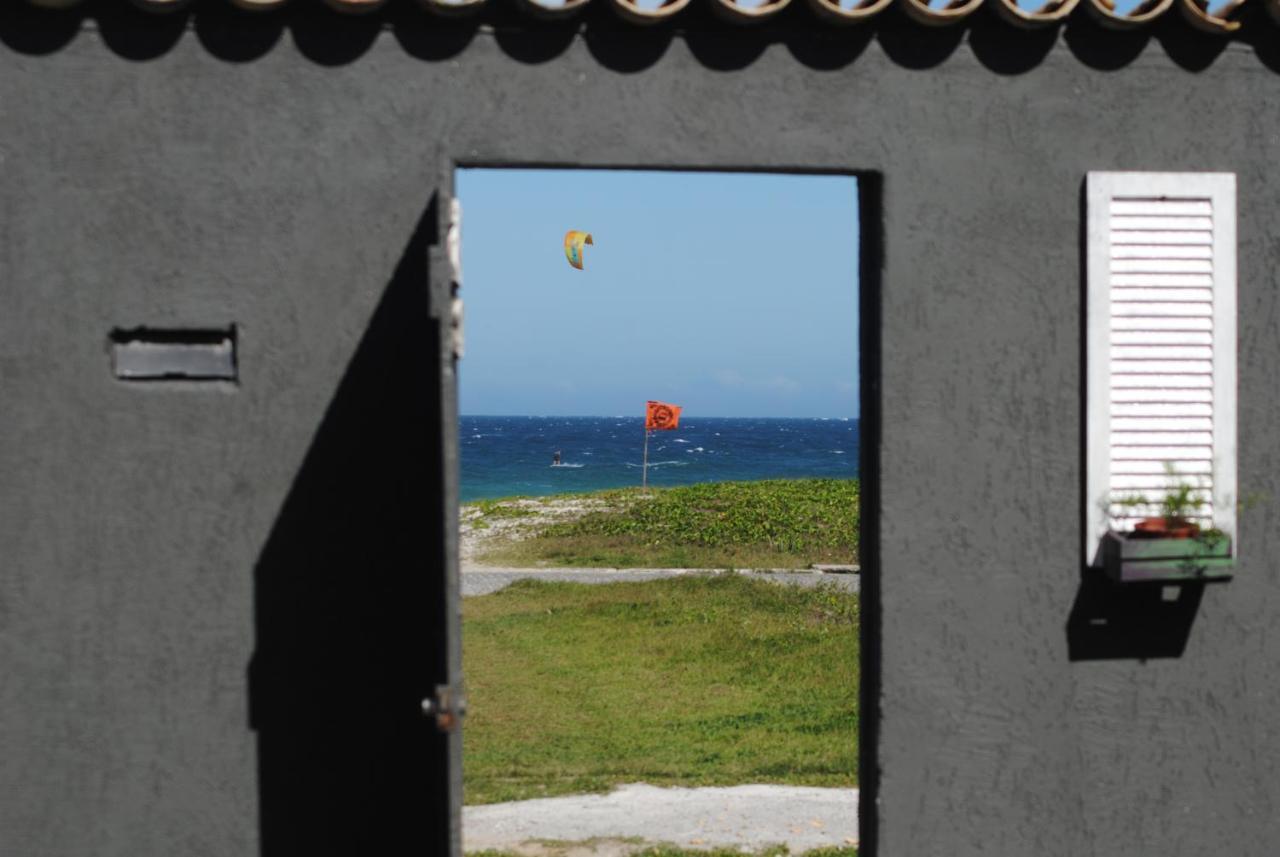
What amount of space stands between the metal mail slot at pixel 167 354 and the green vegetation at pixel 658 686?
3837 mm

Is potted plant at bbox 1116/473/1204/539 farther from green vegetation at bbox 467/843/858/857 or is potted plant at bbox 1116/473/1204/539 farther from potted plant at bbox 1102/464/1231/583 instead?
green vegetation at bbox 467/843/858/857

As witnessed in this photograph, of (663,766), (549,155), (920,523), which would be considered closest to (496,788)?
(663,766)

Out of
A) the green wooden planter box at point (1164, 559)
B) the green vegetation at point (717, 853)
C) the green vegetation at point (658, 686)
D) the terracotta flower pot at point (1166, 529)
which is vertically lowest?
the green vegetation at point (658, 686)

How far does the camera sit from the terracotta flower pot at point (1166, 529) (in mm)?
4512

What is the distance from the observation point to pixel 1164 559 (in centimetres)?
450

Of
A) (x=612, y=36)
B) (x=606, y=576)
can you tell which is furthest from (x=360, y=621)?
(x=606, y=576)

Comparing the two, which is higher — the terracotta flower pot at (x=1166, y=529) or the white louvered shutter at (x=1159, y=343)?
the white louvered shutter at (x=1159, y=343)

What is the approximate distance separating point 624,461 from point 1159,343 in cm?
8697

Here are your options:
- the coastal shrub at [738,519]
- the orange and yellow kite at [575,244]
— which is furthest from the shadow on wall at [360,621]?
the coastal shrub at [738,519]

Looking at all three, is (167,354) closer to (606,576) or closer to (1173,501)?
(1173,501)

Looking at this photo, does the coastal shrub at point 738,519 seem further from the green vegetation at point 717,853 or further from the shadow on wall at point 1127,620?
the shadow on wall at point 1127,620

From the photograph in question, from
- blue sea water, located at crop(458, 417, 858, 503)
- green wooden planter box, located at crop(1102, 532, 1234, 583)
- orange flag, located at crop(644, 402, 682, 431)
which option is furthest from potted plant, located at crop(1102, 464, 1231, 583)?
blue sea water, located at crop(458, 417, 858, 503)

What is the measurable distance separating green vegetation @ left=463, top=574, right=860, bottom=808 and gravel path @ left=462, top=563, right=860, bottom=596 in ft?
1.48

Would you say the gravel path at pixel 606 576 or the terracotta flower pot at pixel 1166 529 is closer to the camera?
the terracotta flower pot at pixel 1166 529
